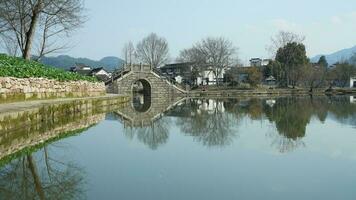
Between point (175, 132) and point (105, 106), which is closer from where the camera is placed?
point (175, 132)

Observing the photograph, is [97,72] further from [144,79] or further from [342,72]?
[342,72]

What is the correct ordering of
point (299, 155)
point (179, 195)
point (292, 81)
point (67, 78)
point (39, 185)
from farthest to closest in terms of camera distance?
point (292, 81), point (67, 78), point (299, 155), point (39, 185), point (179, 195)

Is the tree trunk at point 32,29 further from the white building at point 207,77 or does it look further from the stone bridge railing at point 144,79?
the white building at point 207,77

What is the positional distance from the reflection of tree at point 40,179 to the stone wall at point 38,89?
26.3 feet

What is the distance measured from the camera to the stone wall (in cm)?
1670

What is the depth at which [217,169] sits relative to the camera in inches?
340

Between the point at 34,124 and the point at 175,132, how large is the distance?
492cm

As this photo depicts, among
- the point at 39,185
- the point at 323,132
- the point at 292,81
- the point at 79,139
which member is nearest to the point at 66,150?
the point at 79,139

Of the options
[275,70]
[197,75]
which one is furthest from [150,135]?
[275,70]

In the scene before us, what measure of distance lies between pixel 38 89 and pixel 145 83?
3788 centimetres

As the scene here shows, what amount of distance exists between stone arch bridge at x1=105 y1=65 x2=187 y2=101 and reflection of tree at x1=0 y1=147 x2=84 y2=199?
41272mm

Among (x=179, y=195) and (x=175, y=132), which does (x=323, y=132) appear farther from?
(x=179, y=195)

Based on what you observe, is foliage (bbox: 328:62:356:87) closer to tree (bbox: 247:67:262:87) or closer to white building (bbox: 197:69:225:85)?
tree (bbox: 247:67:262:87)

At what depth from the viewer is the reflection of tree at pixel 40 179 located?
650 centimetres
